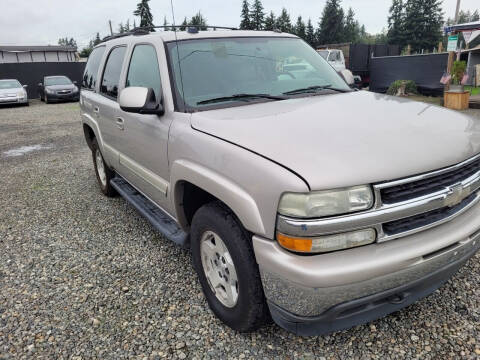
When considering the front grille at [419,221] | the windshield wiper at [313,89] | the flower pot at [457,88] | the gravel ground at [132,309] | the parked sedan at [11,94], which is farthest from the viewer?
the parked sedan at [11,94]

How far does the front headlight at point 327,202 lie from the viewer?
170 centimetres

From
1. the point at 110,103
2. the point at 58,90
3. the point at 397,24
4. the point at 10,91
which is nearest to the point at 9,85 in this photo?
the point at 10,91

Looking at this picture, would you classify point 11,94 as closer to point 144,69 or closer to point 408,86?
point 408,86

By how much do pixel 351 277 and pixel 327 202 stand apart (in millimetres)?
352

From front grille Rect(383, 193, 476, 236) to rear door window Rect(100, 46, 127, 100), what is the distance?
2969 mm

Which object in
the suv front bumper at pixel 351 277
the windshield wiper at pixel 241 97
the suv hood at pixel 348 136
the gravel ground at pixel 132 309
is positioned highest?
the windshield wiper at pixel 241 97

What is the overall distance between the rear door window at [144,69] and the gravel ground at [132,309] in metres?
1.51

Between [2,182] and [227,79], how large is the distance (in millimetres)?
5046

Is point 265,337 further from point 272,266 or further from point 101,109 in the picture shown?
point 101,109

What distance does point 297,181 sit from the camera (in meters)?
1.69

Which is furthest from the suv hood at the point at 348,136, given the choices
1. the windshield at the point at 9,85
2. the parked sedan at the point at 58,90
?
the windshield at the point at 9,85

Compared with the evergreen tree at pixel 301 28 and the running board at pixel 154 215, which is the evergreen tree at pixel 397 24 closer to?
the evergreen tree at pixel 301 28

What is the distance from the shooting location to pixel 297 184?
1.69 metres

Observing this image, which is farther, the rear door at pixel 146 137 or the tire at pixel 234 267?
the rear door at pixel 146 137
